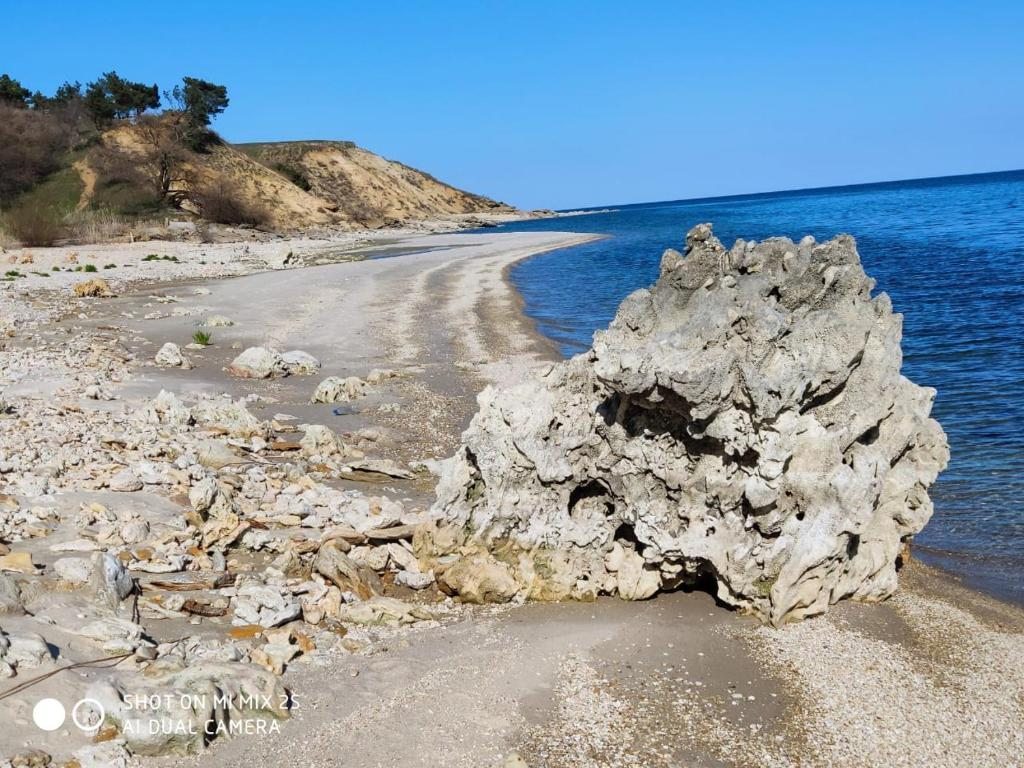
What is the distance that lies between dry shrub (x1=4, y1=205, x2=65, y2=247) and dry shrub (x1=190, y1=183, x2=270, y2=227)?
17.7 metres

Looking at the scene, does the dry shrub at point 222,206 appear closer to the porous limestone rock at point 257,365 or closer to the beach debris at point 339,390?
the porous limestone rock at point 257,365

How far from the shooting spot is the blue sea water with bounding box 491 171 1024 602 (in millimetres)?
8992

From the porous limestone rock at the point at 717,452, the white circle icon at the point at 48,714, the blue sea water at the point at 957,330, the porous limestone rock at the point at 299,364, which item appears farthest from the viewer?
the porous limestone rock at the point at 299,364

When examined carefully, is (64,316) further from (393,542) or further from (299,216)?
(299,216)

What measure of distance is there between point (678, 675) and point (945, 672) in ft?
6.12

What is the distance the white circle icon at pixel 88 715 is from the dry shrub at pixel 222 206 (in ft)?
185

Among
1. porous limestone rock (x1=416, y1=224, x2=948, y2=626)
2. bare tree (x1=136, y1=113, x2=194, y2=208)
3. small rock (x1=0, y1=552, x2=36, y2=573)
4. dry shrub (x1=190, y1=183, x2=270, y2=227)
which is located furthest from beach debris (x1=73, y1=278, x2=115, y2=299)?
bare tree (x1=136, y1=113, x2=194, y2=208)

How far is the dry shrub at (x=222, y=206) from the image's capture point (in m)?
57.8

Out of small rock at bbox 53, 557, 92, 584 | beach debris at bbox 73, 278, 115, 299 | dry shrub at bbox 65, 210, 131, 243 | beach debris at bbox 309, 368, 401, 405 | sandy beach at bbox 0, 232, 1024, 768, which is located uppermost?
dry shrub at bbox 65, 210, 131, 243

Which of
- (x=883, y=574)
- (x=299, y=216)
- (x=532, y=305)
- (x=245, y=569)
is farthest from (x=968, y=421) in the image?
(x=299, y=216)

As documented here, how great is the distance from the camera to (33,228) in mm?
37625

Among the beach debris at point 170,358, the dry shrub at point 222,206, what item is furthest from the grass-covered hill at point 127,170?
the beach debris at point 170,358

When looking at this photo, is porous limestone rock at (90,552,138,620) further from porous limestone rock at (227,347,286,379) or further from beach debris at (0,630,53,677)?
porous limestone rock at (227,347,286,379)

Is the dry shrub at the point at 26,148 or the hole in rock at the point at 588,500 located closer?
the hole in rock at the point at 588,500
